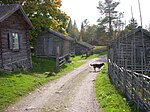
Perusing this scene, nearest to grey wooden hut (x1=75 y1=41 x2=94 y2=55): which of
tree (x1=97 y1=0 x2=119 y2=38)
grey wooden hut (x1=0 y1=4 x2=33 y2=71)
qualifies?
tree (x1=97 y1=0 x2=119 y2=38)

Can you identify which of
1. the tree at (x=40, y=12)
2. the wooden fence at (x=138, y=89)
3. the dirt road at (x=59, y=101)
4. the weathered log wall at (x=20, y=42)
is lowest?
the dirt road at (x=59, y=101)

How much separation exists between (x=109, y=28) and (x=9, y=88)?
177 ft

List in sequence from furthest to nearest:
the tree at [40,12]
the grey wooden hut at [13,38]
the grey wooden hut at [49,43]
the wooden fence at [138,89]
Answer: the grey wooden hut at [49,43] → the tree at [40,12] → the grey wooden hut at [13,38] → the wooden fence at [138,89]

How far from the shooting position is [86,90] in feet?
46.5

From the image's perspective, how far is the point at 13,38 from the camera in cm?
2055

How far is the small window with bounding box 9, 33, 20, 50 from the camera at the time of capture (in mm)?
19764

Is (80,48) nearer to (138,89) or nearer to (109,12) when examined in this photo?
(109,12)

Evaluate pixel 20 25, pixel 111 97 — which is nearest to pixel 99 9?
pixel 20 25

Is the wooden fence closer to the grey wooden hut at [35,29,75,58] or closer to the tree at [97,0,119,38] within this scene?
the grey wooden hut at [35,29,75,58]

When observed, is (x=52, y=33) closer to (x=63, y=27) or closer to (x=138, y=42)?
(x=63, y=27)

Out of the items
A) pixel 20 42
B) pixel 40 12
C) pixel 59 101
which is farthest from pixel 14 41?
pixel 59 101

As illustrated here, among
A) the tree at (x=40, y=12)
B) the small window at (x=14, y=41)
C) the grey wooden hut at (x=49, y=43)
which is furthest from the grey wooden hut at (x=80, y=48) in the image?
the small window at (x=14, y=41)

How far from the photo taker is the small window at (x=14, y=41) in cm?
1976

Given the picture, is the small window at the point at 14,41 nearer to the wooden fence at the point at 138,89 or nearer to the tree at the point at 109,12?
the wooden fence at the point at 138,89
